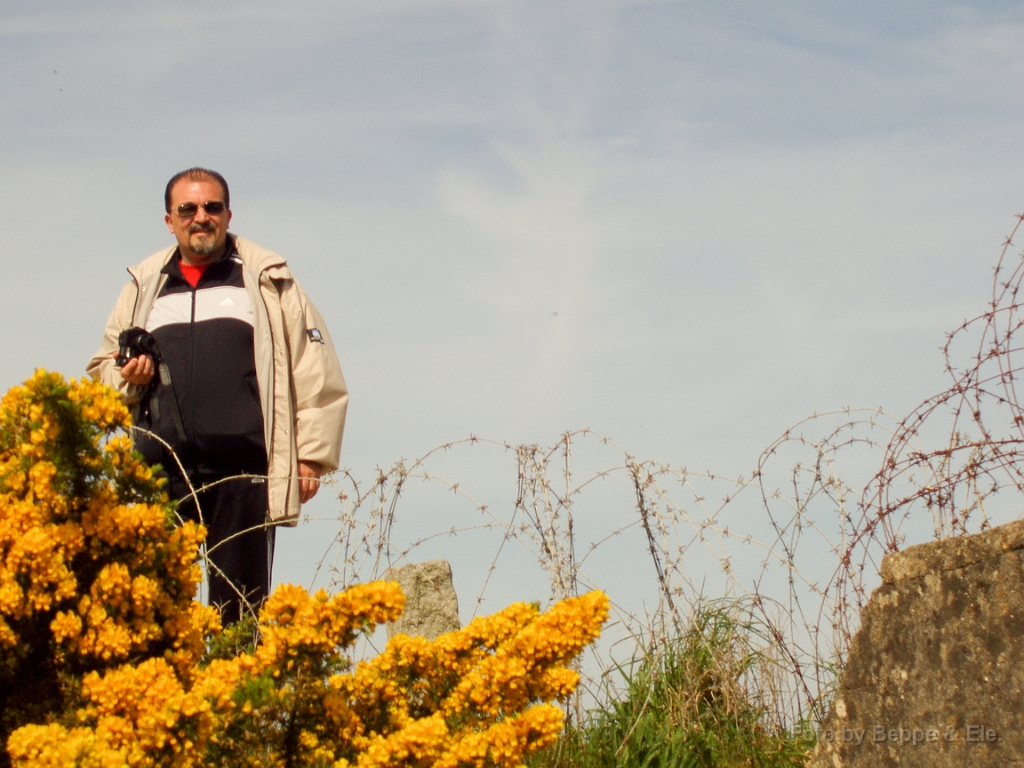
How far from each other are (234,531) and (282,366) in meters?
0.70

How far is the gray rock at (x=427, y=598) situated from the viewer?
5.02 meters

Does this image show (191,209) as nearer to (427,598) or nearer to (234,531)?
(234,531)

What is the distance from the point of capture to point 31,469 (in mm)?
2551

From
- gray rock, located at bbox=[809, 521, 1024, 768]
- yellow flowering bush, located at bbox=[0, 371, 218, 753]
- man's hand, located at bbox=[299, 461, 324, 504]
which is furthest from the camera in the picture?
gray rock, located at bbox=[809, 521, 1024, 768]

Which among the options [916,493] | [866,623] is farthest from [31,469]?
[916,493]

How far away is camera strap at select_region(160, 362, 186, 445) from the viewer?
4.29 meters

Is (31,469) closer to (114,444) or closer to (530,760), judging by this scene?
(114,444)

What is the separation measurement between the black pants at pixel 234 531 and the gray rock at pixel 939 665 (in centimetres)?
225

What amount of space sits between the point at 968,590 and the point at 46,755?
2.31 metres

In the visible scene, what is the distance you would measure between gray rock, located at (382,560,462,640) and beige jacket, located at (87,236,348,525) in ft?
2.69

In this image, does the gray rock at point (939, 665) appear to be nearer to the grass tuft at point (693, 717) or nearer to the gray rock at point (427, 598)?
the grass tuft at point (693, 717)

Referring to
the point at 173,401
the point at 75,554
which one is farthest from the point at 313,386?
the point at 75,554

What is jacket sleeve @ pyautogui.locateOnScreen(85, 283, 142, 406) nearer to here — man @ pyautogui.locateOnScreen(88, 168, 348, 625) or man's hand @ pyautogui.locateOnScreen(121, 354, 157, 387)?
man @ pyautogui.locateOnScreen(88, 168, 348, 625)

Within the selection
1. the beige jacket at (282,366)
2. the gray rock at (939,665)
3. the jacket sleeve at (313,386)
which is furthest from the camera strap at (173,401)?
the gray rock at (939,665)
